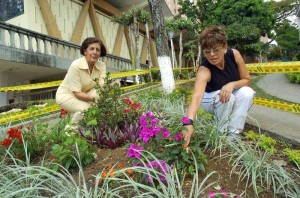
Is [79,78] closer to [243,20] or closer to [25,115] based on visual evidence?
[25,115]

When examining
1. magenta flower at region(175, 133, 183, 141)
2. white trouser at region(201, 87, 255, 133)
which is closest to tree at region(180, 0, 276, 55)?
white trouser at region(201, 87, 255, 133)

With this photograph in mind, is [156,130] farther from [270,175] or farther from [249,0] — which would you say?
[249,0]

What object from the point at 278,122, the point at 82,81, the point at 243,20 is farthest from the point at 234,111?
the point at 243,20

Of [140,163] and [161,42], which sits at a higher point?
[161,42]

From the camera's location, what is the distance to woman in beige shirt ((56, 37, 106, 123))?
425cm

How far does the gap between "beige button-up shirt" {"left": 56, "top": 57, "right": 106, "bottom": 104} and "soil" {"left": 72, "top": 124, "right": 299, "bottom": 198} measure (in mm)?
1198

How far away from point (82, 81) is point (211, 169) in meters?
2.18

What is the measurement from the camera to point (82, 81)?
4344mm

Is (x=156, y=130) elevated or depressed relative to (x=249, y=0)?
depressed

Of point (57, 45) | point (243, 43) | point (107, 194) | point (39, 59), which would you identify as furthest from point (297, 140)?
point (243, 43)

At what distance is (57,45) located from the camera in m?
13.9

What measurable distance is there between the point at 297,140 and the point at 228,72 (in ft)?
3.08

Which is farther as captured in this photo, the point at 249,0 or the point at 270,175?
the point at 249,0

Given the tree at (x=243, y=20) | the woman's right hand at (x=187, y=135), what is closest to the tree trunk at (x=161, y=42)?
the woman's right hand at (x=187, y=135)
